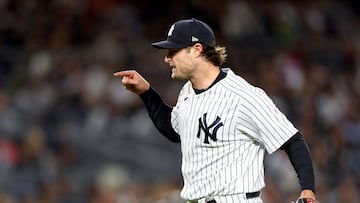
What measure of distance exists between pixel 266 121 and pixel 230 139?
22 centimetres

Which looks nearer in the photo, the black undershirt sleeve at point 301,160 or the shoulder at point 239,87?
the black undershirt sleeve at point 301,160

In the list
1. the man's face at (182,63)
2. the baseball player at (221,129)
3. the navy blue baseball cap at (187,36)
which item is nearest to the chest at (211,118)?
the baseball player at (221,129)

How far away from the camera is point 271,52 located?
12.5 metres

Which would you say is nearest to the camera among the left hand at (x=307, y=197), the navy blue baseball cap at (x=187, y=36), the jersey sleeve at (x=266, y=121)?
the left hand at (x=307, y=197)

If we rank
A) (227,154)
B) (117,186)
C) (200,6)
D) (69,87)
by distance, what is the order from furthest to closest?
1. (200,6)
2. (69,87)
3. (117,186)
4. (227,154)

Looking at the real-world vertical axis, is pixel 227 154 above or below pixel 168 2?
below

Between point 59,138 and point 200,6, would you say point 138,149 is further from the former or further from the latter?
point 200,6

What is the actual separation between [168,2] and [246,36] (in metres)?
1.30

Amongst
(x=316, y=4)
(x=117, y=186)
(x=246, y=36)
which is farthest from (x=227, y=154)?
(x=316, y=4)

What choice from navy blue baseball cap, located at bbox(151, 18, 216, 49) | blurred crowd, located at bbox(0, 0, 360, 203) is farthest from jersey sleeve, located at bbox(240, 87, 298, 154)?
blurred crowd, located at bbox(0, 0, 360, 203)

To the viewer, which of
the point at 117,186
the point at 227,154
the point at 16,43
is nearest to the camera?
the point at 227,154

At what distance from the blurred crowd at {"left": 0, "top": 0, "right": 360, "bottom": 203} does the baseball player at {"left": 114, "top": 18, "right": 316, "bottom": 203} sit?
465cm

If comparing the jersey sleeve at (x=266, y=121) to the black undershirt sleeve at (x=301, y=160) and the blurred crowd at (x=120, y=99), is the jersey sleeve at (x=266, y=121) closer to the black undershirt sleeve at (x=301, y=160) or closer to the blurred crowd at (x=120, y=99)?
the black undershirt sleeve at (x=301, y=160)

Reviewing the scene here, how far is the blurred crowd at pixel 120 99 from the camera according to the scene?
1106cm
